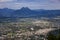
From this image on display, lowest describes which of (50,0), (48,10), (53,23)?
(53,23)

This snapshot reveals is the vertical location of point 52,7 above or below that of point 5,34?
above

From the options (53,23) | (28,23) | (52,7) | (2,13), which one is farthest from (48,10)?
(2,13)

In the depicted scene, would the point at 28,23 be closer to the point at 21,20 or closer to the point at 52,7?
the point at 21,20

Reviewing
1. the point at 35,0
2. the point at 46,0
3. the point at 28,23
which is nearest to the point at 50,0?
the point at 46,0

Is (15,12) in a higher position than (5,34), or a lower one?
higher

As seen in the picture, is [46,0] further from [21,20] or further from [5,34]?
[5,34]

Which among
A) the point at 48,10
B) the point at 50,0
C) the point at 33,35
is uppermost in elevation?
the point at 50,0

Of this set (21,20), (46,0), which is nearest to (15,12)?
(21,20)
